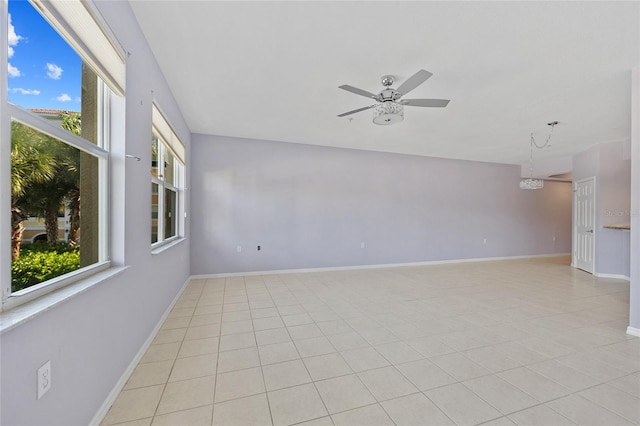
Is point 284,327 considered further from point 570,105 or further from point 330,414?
point 570,105

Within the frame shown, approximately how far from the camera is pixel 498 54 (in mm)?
2326

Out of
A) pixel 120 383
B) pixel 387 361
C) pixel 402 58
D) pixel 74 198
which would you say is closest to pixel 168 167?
pixel 74 198

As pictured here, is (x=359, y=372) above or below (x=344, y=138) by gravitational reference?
below

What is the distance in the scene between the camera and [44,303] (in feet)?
3.58

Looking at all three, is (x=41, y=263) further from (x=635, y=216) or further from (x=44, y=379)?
(x=635, y=216)

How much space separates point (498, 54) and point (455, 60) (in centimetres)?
35

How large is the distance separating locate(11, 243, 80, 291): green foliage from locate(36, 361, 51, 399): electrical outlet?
0.34 metres

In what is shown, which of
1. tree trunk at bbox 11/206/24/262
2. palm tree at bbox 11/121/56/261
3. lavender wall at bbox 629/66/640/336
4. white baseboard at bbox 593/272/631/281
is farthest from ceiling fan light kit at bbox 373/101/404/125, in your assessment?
white baseboard at bbox 593/272/631/281

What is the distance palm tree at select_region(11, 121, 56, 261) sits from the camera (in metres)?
1.01

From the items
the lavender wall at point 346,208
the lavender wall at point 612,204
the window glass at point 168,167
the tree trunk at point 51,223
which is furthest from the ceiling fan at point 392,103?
the lavender wall at point 612,204

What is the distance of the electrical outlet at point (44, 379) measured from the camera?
1042 mm

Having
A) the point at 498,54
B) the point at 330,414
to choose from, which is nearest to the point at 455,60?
the point at 498,54

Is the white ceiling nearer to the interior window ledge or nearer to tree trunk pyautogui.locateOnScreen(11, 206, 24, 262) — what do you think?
tree trunk pyautogui.locateOnScreen(11, 206, 24, 262)

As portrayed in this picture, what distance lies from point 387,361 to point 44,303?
218 centimetres
